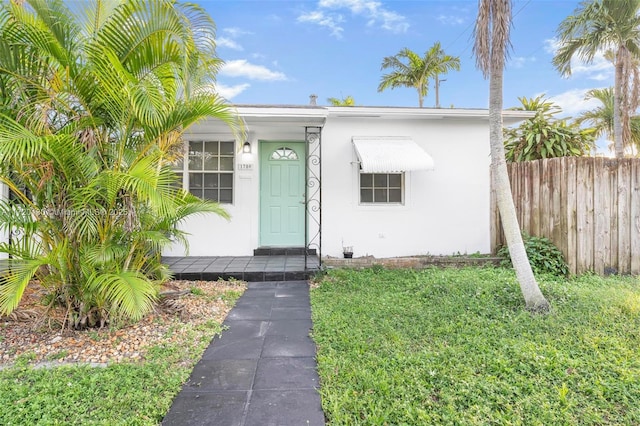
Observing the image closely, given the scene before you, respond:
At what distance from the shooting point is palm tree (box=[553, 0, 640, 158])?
722cm

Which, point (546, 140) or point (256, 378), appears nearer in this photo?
point (256, 378)

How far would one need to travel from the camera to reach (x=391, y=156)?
682 centimetres

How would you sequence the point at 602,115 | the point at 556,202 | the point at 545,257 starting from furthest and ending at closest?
1. the point at 602,115
2. the point at 556,202
3. the point at 545,257

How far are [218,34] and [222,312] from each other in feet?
12.2

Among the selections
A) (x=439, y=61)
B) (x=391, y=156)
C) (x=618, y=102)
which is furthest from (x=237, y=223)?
(x=439, y=61)

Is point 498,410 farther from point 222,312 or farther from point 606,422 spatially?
point 222,312

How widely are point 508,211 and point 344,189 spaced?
3926 mm

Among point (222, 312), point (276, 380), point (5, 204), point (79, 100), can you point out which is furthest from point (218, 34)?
point (276, 380)

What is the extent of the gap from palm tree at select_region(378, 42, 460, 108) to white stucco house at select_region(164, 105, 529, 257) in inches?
489

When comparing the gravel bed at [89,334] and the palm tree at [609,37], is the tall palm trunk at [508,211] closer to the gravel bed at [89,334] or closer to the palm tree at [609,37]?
the gravel bed at [89,334]

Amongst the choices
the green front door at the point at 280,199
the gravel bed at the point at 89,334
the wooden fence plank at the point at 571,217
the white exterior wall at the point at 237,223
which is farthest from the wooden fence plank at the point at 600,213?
the gravel bed at the point at 89,334

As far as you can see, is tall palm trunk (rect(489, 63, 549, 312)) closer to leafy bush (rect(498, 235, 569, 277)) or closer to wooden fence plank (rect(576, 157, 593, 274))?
leafy bush (rect(498, 235, 569, 277))

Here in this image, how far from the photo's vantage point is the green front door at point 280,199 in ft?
25.5

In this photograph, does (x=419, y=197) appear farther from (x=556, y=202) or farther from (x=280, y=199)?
(x=280, y=199)
